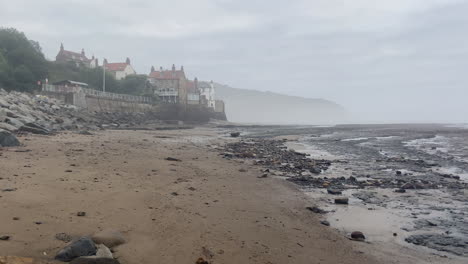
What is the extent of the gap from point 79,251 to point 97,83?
224ft

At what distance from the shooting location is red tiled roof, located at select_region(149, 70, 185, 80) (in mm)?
95812

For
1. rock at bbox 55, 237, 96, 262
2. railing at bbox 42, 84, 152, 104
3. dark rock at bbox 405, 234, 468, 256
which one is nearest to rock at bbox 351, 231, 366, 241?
dark rock at bbox 405, 234, 468, 256

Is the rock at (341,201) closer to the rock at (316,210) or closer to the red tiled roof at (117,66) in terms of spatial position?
the rock at (316,210)

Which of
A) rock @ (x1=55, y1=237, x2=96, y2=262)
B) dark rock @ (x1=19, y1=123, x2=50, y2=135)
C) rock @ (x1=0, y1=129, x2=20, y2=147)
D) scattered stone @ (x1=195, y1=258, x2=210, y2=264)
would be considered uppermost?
dark rock @ (x1=19, y1=123, x2=50, y2=135)

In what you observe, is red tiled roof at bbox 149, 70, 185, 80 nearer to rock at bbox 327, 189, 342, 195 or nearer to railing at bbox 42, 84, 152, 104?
railing at bbox 42, 84, 152, 104

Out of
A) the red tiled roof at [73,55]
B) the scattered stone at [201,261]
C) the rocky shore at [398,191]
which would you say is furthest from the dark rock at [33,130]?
the red tiled roof at [73,55]

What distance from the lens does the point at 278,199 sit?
29.8 feet

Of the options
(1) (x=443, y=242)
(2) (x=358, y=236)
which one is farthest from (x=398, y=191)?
(2) (x=358, y=236)

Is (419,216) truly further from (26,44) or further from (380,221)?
(26,44)

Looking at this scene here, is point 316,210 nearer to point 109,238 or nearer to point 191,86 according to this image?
point 109,238

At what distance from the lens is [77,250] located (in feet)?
14.4

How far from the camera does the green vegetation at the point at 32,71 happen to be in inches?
1797

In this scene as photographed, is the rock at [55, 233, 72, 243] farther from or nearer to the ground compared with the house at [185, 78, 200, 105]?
nearer to the ground

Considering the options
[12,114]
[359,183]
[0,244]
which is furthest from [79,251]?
[12,114]
